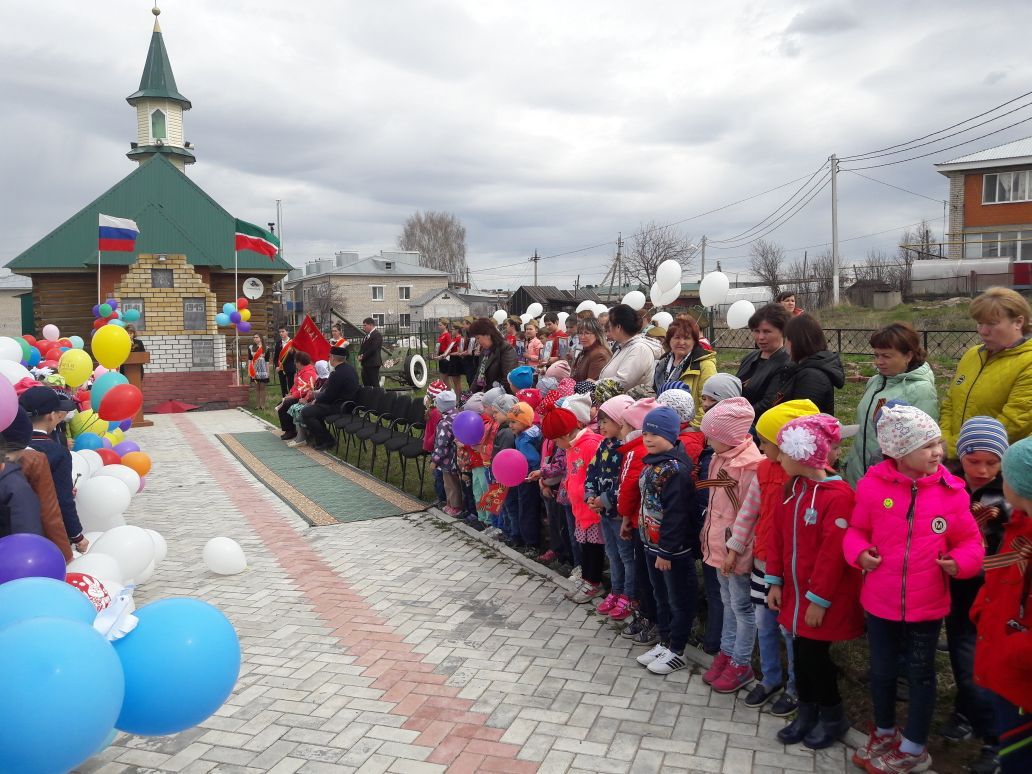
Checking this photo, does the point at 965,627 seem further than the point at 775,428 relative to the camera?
No

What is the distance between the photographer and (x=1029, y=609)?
256 cm

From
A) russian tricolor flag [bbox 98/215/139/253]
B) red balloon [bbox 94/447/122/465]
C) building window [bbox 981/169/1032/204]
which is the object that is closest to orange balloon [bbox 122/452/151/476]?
red balloon [bbox 94/447/122/465]

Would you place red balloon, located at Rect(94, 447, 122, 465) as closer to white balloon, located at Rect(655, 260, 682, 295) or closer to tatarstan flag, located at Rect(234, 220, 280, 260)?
white balloon, located at Rect(655, 260, 682, 295)

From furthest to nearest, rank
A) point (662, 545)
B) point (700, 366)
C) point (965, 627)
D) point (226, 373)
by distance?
point (226, 373), point (700, 366), point (662, 545), point (965, 627)

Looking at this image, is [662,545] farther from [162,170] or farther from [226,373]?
[162,170]

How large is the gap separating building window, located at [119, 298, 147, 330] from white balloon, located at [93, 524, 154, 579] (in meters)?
16.6

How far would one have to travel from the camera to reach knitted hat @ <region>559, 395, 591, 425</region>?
5.55 m

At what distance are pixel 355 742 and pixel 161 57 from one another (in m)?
30.6

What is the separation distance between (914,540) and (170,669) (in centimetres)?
284

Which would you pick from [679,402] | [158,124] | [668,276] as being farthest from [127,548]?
[158,124]

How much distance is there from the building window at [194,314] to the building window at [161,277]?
63cm

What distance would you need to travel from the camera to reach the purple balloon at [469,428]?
6.80 metres

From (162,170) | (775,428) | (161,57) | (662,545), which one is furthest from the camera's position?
(161,57)

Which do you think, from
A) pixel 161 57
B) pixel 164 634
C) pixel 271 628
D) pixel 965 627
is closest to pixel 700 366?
pixel 965 627
